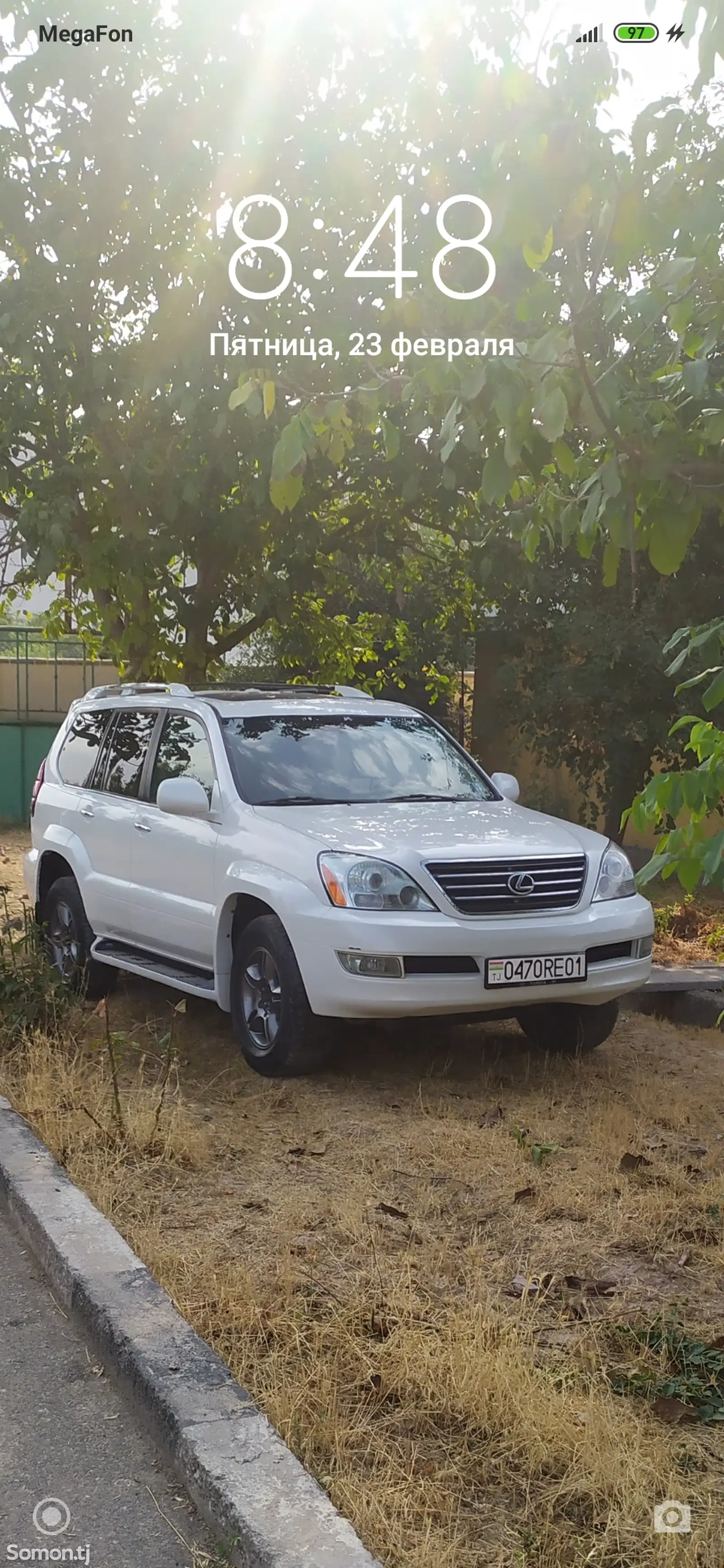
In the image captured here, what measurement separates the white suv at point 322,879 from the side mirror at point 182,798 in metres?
0.01

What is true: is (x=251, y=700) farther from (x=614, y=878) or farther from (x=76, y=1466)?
(x=76, y=1466)

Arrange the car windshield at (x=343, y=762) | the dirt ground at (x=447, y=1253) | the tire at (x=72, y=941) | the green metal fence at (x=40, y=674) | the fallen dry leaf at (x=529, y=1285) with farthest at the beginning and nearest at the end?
the green metal fence at (x=40, y=674), the tire at (x=72, y=941), the car windshield at (x=343, y=762), the fallen dry leaf at (x=529, y=1285), the dirt ground at (x=447, y=1253)

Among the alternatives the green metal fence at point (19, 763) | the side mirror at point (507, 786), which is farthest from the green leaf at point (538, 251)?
the green metal fence at point (19, 763)

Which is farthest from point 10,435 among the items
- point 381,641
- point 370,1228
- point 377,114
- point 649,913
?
point 381,641

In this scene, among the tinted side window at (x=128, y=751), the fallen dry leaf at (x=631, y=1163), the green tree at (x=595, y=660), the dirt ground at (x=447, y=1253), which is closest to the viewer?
the dirt ground at (x=447, y=1253)

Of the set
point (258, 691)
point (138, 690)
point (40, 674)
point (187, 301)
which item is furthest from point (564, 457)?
point (40, 674)

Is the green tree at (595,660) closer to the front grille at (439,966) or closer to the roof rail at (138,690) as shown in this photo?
the roof rail at (138,690)

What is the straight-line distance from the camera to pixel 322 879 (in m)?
6.18

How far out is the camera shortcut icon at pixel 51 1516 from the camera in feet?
9.75

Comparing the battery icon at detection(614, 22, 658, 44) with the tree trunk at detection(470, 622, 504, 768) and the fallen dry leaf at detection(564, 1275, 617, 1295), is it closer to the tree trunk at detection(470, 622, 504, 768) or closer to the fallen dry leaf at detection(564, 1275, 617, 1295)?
the fallen dry leaf at detection(564, 1275, 617, 1295)

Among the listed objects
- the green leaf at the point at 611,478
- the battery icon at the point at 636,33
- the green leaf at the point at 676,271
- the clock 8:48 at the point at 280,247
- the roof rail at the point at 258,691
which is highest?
the clock 8:48 at the point at 280,247

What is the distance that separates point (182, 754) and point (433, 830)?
171 cm

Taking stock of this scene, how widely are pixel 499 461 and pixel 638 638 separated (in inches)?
415

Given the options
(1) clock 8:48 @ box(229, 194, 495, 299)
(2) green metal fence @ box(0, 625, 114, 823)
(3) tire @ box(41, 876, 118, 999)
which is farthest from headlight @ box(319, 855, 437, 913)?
(2) green metal fence @ box(0, 625, 114, 823)
